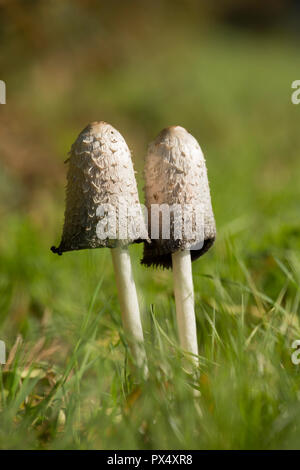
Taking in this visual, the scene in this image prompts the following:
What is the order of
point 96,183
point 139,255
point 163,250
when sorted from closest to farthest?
point 96,183 < point 163,250 < point 139,255

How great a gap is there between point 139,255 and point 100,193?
140 cm

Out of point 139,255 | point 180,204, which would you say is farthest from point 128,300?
point 139,255

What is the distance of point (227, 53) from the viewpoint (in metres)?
13.4

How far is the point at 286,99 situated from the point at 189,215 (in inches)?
345

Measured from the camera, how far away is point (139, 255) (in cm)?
262

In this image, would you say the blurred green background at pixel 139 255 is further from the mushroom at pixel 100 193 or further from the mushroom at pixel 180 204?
the mushroom at pixel 100 193

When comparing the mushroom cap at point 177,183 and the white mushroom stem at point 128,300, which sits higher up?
the mushroom cap at point 177,183

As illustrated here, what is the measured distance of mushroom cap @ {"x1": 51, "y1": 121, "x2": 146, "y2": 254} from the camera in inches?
48.8

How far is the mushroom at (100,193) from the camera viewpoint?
1.24 metres

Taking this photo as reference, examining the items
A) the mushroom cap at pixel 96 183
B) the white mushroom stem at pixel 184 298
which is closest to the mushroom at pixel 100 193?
the mushroom cap at pixel 96 183

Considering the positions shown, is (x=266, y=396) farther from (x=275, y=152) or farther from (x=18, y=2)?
(x=275, y=152)

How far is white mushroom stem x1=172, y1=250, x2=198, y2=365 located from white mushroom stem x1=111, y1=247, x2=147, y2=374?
12cm

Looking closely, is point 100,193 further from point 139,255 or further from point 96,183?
point 139,255

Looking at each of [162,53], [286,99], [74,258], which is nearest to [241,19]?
[162,53]
